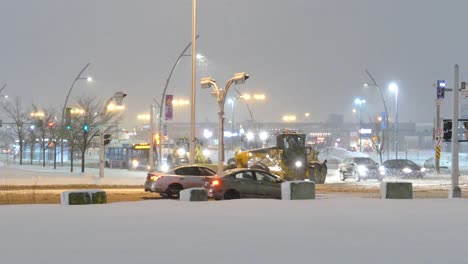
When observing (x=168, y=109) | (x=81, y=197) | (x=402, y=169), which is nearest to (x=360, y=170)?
(x=402, y=169)

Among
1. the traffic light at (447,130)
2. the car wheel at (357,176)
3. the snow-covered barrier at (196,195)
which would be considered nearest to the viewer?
the snow-covered barrier at (196,195)

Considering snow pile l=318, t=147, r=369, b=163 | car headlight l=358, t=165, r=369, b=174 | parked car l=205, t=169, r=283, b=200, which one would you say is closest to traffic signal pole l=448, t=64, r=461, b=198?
parked car l=205, t=169, r=283, b=200

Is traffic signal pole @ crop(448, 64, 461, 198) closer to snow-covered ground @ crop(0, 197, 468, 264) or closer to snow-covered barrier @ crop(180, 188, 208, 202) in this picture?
snow-covered ground @ crop(0, 197, 468, 264)

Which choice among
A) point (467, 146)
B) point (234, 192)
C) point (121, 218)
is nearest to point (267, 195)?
point (234, 192)

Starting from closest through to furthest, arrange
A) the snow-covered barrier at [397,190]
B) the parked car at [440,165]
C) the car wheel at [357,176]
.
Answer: the snow-covered barrier at [397,190] → the car wheel at [357,176] → the parked car at [440,165]

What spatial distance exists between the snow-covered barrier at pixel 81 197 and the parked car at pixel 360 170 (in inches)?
1099

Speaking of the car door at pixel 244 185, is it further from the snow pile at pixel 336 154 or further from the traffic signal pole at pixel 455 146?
the snow pile at pixel 336 154

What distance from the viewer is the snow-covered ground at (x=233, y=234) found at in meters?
9.67

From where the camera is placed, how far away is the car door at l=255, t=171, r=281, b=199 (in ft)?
78.2

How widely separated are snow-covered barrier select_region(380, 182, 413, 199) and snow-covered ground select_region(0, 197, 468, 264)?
364 centimetres

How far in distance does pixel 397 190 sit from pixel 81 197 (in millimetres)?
A: 10160

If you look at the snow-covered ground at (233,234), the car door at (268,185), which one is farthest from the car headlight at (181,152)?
the snow-covered ground at (233,234)

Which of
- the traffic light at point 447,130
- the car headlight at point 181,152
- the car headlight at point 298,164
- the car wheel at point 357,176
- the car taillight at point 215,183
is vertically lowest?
the car wheel at point 357,176

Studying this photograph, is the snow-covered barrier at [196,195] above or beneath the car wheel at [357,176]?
above
